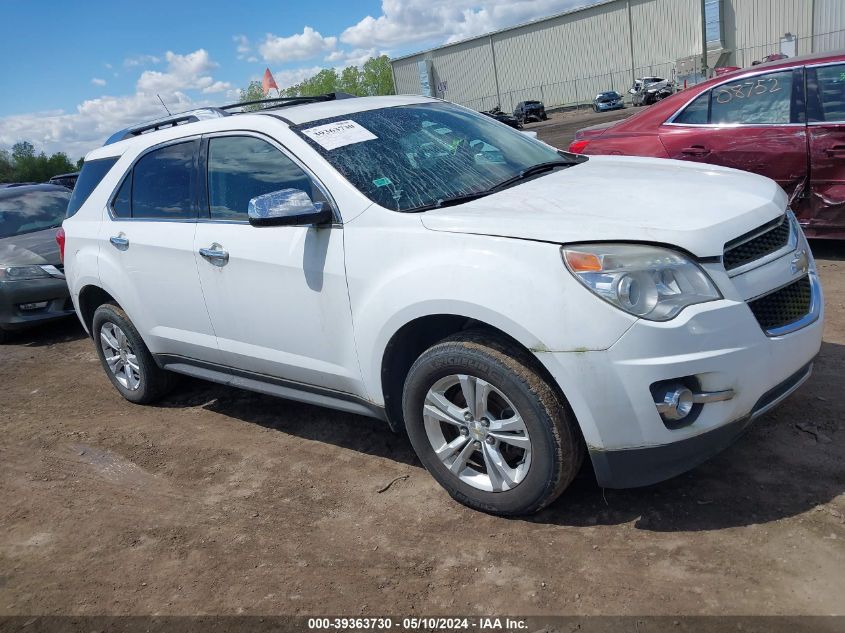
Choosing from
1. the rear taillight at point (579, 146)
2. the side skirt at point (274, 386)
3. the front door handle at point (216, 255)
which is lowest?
the side skirt at point (274, 386)

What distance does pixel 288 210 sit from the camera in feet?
11.1

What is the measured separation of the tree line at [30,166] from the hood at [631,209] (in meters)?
62.4

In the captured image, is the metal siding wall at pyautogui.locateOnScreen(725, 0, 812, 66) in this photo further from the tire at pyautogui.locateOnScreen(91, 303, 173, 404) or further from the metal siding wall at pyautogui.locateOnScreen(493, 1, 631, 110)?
the tire at pyautogui.locateOnScreen(91, 303, 173, 404)

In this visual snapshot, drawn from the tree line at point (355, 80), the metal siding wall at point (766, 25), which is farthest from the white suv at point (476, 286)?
the tree line at point (355, 80)

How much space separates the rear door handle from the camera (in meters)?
6.27

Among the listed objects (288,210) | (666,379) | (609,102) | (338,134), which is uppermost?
(338,134)

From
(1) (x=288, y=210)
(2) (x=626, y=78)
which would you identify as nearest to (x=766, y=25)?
(2) (x=626, y=78)

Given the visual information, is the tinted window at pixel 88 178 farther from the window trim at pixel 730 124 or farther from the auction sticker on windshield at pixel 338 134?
the window trim at pixel 730 124

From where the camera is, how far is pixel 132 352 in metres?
5.14

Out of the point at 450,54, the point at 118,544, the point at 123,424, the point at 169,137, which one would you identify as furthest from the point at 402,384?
the point at 450,54

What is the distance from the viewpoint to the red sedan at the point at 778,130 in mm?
5770

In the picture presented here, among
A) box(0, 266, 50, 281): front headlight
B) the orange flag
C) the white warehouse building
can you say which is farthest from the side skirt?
the white warehouse building

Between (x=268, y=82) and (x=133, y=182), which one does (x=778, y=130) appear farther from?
(x=268, y=82)

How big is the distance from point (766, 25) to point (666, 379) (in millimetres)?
52082
